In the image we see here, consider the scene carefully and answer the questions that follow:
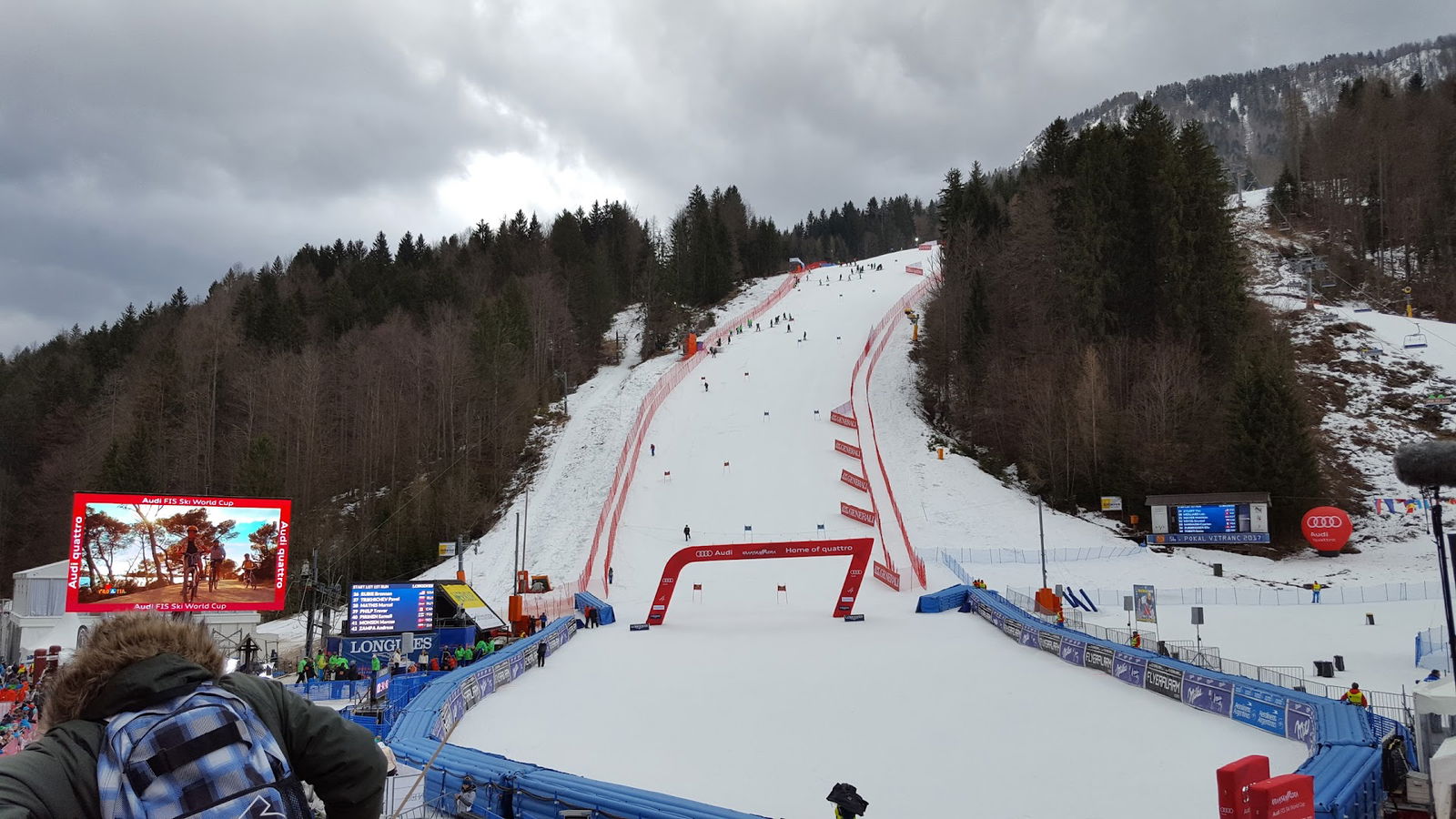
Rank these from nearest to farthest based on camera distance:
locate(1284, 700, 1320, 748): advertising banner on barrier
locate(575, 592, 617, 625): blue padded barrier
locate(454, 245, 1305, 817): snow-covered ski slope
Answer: locate(454, 245, 1305, 817): snow-covered ski slope → locate(1284, 700, 1320, 748): advertising banner on barrier → locate(575, 592, 617, 625): blue padded barrier

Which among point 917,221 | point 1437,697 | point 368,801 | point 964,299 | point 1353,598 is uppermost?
point 917,221

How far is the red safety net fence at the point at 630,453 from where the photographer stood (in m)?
36.2

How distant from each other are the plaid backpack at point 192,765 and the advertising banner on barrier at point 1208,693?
18153 millimetres

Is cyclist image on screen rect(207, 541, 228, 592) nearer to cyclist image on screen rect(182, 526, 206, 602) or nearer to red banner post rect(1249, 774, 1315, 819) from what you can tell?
cyclist image on screen rect(182, 526, 206, 602)

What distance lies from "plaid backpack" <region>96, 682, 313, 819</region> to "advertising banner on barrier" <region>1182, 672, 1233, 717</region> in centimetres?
1815

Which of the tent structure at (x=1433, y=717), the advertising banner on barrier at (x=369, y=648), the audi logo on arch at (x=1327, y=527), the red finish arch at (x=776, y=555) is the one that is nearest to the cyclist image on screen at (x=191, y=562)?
the advertising banner on barrier at (x=369, y=648)

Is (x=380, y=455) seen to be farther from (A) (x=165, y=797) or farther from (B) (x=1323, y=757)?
(A) (x=165, y=797)

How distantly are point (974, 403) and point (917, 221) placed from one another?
344ft

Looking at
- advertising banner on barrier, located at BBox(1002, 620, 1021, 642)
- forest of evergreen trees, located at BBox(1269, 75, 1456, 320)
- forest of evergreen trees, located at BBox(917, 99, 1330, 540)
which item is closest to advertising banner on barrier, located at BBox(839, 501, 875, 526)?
forest of evergreen trees, located at BBox(917, 99, 1330, 540)

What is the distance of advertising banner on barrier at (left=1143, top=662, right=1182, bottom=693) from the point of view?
17.3m

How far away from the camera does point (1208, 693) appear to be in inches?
648

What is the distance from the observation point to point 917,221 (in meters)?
151

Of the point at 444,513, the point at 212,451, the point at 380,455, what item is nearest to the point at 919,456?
the point at 444,513

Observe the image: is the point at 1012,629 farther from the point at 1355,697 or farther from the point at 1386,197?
the point at 1386,197
